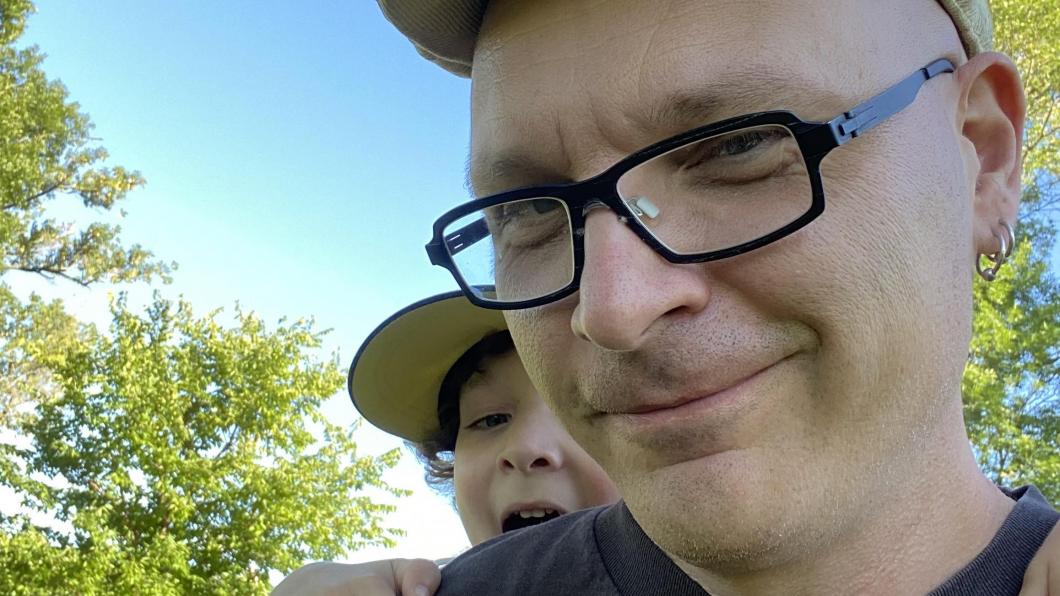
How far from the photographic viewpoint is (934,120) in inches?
47.3

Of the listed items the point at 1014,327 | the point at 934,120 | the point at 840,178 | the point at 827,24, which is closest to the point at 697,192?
the point at 840,178

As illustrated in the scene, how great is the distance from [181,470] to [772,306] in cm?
1677

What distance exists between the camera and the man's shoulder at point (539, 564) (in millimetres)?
1476

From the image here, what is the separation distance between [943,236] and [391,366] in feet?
6.05

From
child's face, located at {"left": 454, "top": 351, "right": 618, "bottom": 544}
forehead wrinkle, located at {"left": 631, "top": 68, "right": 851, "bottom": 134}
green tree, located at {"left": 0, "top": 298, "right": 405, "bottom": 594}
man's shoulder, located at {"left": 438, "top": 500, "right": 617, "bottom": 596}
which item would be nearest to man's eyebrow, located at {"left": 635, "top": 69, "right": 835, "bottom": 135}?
forehead wrinkle, located at {"left": 631, "top": 68, "right": 851, "bottom": 134}

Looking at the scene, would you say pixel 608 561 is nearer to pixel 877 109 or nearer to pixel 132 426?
pixel 877 109

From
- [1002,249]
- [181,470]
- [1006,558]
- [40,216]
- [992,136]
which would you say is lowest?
[1006,558]

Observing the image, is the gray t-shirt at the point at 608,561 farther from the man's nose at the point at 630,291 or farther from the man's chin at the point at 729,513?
the man's nose at the point at 630,291

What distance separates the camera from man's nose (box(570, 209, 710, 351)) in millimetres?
1046

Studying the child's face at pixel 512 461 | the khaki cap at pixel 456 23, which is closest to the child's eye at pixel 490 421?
the child's face at pixel 512 461

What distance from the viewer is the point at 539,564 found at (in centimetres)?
157

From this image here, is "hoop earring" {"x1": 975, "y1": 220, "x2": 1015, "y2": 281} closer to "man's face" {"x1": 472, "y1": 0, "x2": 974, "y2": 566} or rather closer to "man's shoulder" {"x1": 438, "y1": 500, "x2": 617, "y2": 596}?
"man's face" {"x1": 472, "y1": 0, "x2": 974, "y2": 566}

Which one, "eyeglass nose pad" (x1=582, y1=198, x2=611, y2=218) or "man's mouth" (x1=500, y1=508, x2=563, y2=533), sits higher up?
"eyeglass nose pad" (x1=582, y1=198, x2=611, y2=218)

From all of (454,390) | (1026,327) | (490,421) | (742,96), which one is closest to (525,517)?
(490,421)
